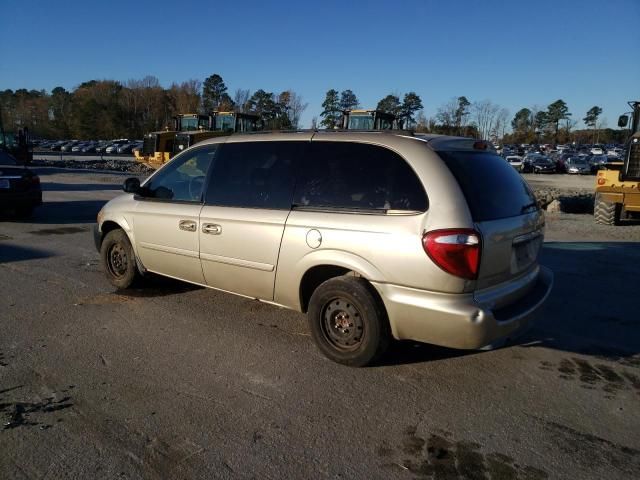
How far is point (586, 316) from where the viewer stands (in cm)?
505

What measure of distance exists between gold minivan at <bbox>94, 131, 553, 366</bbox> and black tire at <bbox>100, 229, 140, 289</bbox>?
895 millimetres

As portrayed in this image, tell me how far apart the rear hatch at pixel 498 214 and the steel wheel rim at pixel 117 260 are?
12.6 feet

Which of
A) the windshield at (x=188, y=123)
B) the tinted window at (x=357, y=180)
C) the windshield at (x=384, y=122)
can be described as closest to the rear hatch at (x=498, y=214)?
the tinted window at (x=357, y=180)

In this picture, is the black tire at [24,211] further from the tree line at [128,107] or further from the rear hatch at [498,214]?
the tree line at [128,107]

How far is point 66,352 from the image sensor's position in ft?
13.0

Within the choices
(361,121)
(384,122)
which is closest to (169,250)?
(361,121)

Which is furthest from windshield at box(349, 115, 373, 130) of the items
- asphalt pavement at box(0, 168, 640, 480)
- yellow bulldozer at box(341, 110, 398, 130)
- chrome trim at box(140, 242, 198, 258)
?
chrome trim at box(140, 242, 198, 258)

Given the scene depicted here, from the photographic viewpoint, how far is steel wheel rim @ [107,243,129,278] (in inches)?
220

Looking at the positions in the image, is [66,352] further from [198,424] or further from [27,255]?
[27,255]

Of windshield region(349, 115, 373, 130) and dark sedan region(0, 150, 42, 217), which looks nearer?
dark sedan region(0, 150, 42, 217)

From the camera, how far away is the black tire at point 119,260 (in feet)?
18.0

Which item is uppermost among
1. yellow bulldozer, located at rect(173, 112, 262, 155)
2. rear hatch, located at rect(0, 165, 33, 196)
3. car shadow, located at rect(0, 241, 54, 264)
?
yellow bulldozer, located at rect(173, 112, 262, 155)

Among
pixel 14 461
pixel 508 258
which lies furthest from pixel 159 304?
pixel 508 258

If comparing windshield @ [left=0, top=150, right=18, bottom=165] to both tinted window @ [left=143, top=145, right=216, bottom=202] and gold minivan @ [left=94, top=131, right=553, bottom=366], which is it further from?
Answer: gold minivan @ [left=94, top=131, right=553, bottom=366]
